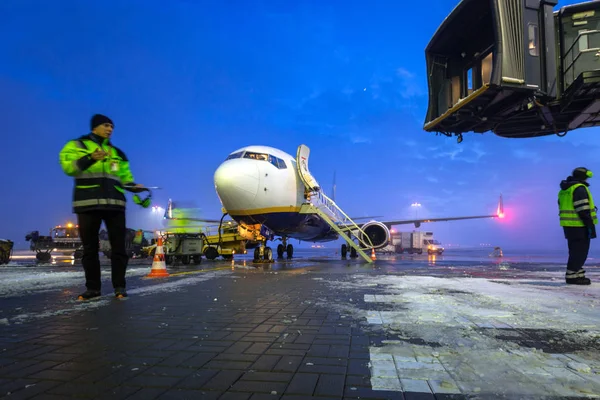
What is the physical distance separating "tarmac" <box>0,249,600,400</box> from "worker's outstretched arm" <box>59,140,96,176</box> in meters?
1.70

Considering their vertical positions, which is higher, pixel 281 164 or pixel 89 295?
pixel 281 164

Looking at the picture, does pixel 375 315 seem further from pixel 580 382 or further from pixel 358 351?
pixel 580 382

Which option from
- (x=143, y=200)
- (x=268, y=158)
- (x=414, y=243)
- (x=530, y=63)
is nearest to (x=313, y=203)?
(x=268, y=158)

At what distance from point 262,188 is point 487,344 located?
12.3 metres

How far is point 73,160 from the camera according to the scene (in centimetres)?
486

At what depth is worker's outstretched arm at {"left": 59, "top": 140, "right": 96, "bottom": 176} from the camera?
4.85m

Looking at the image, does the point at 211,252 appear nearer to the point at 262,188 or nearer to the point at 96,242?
the point at 262,188

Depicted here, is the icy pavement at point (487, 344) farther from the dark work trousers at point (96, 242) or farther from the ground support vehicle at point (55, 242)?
the ground support vehicle at point (55, 242)

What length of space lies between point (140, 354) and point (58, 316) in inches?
76.5

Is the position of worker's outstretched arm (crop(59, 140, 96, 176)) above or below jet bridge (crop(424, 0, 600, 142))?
below

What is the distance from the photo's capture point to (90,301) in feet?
16.3

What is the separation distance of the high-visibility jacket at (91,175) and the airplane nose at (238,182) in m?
8.95

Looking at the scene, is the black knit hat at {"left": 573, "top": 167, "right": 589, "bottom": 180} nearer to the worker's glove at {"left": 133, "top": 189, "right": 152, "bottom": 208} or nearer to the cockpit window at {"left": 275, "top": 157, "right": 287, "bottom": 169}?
the worker's glove at {"left": 133, "top": 189, "right": 152, "bottom": 208}

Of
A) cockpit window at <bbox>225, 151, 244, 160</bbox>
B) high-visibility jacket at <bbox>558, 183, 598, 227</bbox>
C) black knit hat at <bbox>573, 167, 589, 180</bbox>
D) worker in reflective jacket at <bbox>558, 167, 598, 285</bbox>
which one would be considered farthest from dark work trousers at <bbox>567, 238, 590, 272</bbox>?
cockpit window at <bbox>225, 151, 244, 160</bbox>
